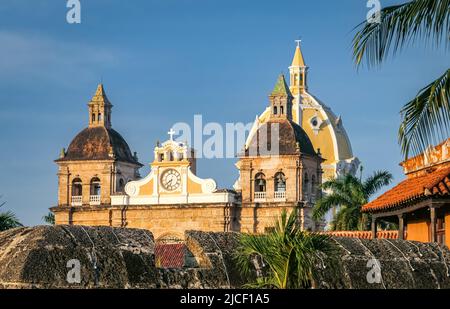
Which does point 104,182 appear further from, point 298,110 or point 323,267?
point 323,267

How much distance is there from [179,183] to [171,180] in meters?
0.51

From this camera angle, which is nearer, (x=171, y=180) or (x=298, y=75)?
(x=171, y=180)

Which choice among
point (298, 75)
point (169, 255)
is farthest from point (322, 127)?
point (169, 255)

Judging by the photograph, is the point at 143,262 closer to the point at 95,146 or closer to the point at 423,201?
the point at 423,201

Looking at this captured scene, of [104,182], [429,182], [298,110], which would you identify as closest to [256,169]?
[104,182]

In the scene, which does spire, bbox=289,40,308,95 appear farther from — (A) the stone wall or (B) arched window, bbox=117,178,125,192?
(A) the stone wall

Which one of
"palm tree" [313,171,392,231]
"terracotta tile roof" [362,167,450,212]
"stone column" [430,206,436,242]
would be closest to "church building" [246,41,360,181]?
"palm tree" [313,171,392,231]

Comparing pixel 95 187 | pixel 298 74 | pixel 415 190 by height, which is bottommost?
pixel 415 190

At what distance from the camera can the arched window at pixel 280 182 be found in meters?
64.8

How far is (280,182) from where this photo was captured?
214ft

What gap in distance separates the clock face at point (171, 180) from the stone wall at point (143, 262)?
5446 cm

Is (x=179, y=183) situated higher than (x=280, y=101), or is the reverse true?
(x=280, y=101)

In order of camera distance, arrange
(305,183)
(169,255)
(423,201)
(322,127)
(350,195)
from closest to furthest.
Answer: (169,255), (423,201), (350,195), (305,183), (322,127)

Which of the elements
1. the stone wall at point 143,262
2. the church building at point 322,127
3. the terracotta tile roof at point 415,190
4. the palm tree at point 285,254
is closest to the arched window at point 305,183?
the church building at point 322,127
